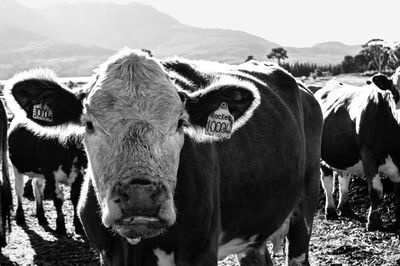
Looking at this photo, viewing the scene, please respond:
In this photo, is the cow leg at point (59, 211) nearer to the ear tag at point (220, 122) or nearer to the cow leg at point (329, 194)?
the cow leg at point (329, 194)

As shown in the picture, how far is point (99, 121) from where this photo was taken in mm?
3527

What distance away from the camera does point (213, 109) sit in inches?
157

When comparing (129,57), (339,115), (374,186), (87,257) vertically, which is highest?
(129,57)

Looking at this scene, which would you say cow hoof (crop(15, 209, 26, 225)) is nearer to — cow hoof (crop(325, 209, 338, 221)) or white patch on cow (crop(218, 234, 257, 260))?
cow hoof (crop(325, 209, 338, 221))

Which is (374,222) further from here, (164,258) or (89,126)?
(89,126)

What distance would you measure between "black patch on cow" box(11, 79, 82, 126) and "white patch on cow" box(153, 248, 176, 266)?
105cm

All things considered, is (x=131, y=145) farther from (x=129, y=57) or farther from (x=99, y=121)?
(x=129, y=57)

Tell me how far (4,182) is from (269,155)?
4885 mm

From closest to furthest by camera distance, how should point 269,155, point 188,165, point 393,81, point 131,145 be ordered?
point 131,145, point 188,165, point 269,155, point 393,81

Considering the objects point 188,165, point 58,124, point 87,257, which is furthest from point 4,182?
point 188,165

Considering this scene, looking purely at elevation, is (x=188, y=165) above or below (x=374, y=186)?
above

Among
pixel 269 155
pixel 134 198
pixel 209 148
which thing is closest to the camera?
pixel 134 198

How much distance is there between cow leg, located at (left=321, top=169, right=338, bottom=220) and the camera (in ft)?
33.1

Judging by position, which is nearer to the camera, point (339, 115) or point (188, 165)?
point (188, 165)
